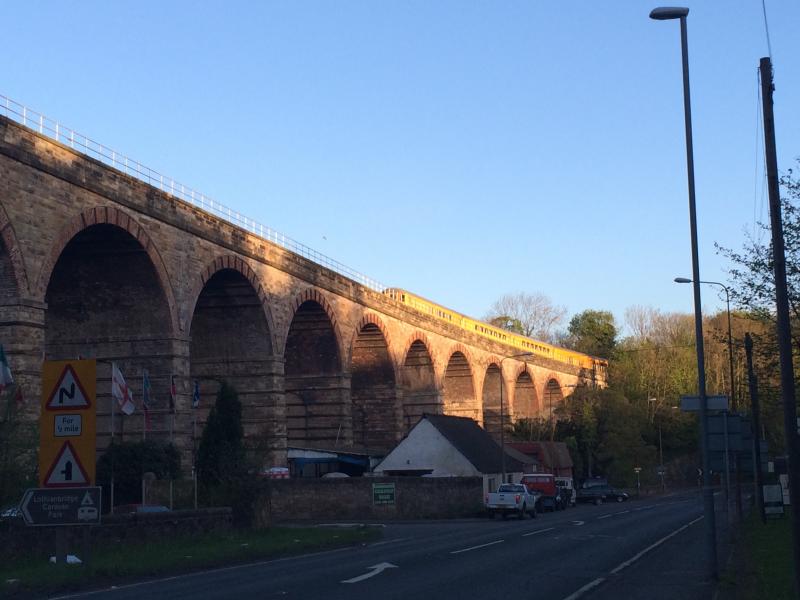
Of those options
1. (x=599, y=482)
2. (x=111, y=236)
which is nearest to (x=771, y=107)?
(x=111, y=236)

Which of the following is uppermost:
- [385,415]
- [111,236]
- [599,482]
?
[111,236]

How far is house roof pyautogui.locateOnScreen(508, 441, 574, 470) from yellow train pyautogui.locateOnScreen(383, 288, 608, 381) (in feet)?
51.5

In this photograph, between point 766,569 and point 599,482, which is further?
point 599,482

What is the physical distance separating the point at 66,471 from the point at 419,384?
179ft

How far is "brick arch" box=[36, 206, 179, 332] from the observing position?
96.9 ft

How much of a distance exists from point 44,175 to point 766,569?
74.1 feet

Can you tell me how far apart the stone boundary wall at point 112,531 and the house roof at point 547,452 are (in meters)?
41.8

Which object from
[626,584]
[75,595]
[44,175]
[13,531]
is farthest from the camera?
[44,175]

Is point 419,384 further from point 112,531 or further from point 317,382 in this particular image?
point 112,531

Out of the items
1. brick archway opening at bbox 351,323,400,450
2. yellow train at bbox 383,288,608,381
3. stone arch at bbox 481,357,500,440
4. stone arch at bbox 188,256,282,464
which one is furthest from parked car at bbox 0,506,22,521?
stone arch at bbox 481,357,500,440

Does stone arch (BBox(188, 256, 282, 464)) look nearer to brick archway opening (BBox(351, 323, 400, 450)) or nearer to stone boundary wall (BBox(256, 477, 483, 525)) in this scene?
stone boundary wall (BBox(256, 477, 483, 525))

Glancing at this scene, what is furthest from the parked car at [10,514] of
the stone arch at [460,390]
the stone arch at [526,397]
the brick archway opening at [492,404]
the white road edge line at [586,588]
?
the stone arch at [526,397]

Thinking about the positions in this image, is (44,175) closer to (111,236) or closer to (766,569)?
(111,236)

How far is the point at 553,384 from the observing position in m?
98.9
